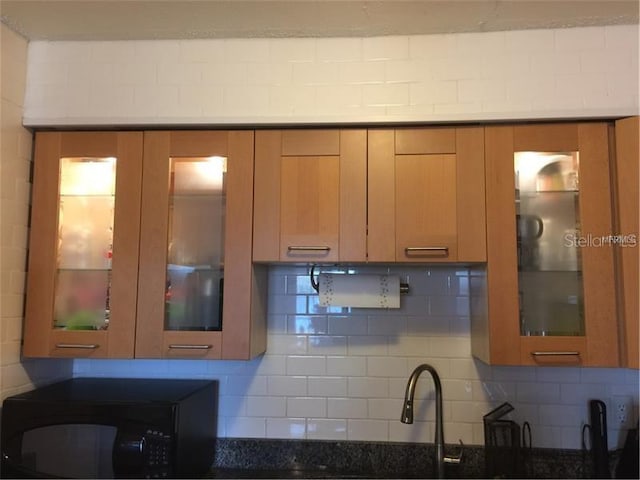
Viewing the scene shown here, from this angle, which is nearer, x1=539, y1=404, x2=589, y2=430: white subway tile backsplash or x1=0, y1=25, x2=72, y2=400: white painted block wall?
x1=0, y1=25, x2=72, y2=400: white painted block wall

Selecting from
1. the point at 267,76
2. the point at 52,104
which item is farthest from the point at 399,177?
the point at 52,104

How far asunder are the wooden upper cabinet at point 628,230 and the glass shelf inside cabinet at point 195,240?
1.42 metres

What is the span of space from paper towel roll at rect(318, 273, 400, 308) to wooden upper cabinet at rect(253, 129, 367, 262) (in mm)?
221

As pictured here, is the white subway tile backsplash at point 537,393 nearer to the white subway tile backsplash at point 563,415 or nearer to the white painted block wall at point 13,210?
the white subway tile backsplash at point 563,415

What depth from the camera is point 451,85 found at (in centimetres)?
167

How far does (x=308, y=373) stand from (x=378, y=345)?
1.05 ft

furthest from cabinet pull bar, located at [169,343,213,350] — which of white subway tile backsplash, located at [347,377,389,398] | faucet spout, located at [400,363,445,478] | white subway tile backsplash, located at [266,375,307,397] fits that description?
faucet spout, located at [400,363,445,478]

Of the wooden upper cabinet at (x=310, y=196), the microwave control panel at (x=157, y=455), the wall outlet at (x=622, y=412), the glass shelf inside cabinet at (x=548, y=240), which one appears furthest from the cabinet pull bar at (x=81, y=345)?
the wall outlet at (x=622, y=412)

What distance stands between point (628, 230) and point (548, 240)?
9.8 inches

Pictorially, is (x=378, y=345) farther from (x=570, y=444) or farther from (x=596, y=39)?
(x=596, y=39)

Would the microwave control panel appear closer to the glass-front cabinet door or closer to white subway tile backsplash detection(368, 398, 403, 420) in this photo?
white subway tile backsplash detection(368, 398, 403, 420)

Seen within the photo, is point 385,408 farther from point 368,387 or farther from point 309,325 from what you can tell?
point 309,325

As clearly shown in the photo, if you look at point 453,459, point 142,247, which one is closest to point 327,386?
point 453,459

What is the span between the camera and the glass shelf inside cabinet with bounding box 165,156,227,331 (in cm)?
169
